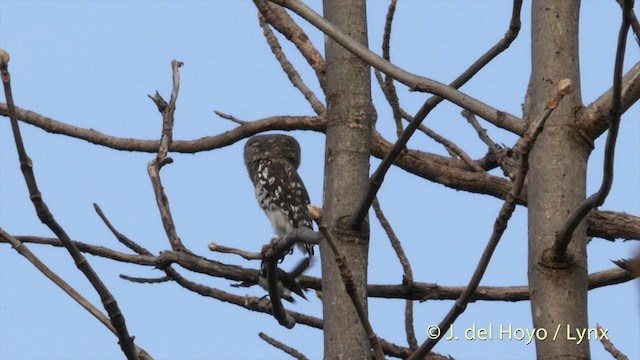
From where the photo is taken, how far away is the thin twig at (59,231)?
212cm

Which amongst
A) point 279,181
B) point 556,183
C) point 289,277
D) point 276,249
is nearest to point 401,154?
point 289,277

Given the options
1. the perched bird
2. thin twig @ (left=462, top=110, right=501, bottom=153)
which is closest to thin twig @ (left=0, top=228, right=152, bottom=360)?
thin twig @ (left=462, top=110, right=501, bottom=153)

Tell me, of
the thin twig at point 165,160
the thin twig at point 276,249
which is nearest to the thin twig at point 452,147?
the thin twig at point 165,160

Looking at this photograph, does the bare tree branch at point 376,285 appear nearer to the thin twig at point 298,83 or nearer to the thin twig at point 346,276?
the thin twig at point 298,83

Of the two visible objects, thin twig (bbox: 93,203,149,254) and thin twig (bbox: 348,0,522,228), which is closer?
thin twig (bbox: 348,0,522,228)

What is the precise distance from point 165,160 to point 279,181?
422cm

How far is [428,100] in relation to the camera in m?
2.89

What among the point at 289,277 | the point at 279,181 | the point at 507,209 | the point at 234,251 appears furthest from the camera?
the point at 279,181

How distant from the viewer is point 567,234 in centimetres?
269

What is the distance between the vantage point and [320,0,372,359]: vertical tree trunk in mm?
3102

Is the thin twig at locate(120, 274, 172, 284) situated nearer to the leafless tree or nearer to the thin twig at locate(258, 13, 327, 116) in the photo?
the leafless tree

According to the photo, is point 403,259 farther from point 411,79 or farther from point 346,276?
point 346,276

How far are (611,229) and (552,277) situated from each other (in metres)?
2.03

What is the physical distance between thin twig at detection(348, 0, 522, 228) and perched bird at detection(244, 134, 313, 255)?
16.0 ft
